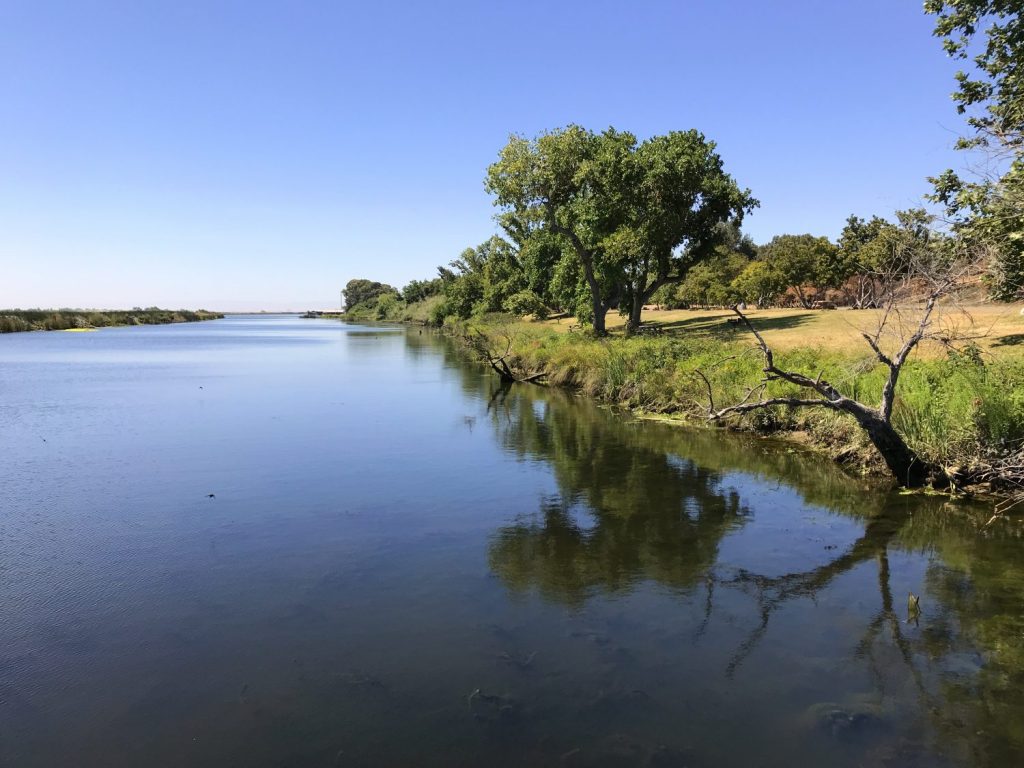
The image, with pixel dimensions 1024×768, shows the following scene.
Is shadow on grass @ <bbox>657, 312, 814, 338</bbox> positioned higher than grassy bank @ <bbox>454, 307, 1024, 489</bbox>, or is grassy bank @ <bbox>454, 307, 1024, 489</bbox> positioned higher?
shadow on grass @ <bbox>657, 312, 814, 338</bbox>

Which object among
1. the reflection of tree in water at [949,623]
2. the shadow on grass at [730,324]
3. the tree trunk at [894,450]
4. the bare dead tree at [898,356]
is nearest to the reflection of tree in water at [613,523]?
the reflection of tree in water at [949,623]

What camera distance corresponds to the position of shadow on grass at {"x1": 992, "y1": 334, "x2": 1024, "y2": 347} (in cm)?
2231

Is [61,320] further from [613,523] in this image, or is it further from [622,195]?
[613,523]

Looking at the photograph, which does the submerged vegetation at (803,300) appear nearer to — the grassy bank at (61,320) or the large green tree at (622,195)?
the large green tree at (622,195)

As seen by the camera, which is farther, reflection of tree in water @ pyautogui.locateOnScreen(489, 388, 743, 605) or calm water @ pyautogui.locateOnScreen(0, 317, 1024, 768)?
reflection of tree in water @ pyautogui.locateOnScreen(489, 388, 743, 605)

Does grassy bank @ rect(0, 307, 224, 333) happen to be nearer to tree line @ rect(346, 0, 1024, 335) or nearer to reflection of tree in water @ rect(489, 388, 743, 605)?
tree line @ rect(346, 0, 1024, 335)

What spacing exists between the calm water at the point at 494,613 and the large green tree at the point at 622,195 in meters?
23.5

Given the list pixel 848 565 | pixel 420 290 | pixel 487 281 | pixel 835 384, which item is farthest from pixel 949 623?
pixel 420 290

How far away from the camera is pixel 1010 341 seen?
75.4ft

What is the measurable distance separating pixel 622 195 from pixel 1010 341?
21001mm

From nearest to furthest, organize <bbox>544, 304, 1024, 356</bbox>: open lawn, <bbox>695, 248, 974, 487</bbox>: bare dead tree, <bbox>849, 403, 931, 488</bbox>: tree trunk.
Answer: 1. <bbox>695, 248, 974, 487</bbox>: bare dead tree
2. <bbox>849, 403, 931, 488</bbox>: tree trunk
3. <bbox>544, 304, 1024, 356</bbox>: open lawn

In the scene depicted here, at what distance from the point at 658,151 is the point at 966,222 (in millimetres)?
26928

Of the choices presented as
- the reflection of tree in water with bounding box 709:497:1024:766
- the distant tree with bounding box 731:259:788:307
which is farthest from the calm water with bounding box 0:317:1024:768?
the distant tree with bounding box 731:259:788:307

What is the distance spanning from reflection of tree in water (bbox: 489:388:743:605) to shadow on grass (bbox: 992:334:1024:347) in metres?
13.5
